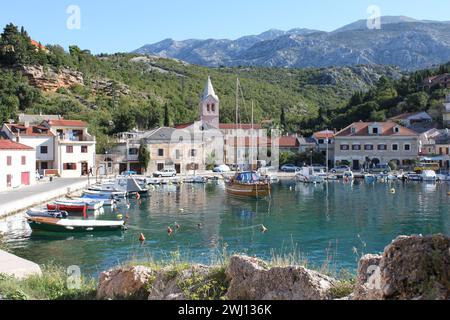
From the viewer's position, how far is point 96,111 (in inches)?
3506

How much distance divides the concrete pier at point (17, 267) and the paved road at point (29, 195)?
1642cm

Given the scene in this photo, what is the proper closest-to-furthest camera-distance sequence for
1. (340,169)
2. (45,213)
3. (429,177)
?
(45,213), (429,177), (340,169)

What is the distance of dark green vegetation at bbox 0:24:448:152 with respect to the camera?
3406 inches

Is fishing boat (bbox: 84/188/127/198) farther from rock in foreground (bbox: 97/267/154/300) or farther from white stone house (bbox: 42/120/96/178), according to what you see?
rock in foreground (bbox: 97/267/154/300)

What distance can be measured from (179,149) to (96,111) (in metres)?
24.8

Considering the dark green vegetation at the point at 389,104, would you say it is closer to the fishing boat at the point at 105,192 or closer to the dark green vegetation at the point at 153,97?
the dark green vegetation at the point at 153,97

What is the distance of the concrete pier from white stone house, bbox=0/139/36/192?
93.2 feet

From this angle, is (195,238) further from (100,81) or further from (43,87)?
(100,81)

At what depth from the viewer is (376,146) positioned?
247 ft

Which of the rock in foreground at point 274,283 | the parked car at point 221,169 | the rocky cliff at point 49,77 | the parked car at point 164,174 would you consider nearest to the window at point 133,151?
the parked car at point 164,174

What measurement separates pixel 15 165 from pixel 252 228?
83.6 feet

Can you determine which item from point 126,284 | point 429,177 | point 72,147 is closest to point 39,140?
point 72,147

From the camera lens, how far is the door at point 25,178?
4690 centimetres

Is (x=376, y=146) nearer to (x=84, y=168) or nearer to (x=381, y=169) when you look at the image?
(x=381, y=169)
